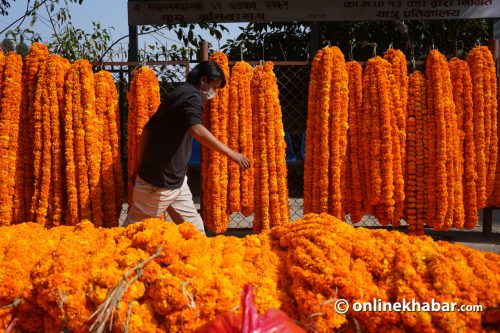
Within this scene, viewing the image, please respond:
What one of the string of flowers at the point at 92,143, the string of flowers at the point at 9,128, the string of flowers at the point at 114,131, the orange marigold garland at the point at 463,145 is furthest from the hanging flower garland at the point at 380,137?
the string of flowers at the point at 9,128

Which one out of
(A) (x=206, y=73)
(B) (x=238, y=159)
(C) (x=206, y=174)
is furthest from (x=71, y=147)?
(B) (x=238, y=159)

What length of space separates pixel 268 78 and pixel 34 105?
79.9 inches

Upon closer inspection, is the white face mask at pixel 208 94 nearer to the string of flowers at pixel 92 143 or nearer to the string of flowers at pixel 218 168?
the string of flowers at pixel 218 168

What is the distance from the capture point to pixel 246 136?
12.2ft

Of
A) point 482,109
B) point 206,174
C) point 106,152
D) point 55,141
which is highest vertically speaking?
point 482,109

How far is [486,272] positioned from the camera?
1.54 metres

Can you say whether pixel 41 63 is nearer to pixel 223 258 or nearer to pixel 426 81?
pixel 223 258

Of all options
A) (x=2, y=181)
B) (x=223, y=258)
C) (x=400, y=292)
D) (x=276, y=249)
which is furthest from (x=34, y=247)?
Answer: (x=2, y=181)

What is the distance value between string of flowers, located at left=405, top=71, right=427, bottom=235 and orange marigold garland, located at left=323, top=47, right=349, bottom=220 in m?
0.63

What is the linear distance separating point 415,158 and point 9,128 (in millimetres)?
3600

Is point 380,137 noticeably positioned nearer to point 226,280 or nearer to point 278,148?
point 278,148

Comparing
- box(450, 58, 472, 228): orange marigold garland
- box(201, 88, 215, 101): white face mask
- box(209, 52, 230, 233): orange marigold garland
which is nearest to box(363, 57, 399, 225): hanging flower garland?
box(450, 58, 472, 228): orange marigold garland

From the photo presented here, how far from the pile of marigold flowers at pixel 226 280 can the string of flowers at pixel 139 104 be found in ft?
6.21

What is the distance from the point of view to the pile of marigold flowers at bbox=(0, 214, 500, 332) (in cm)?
143
